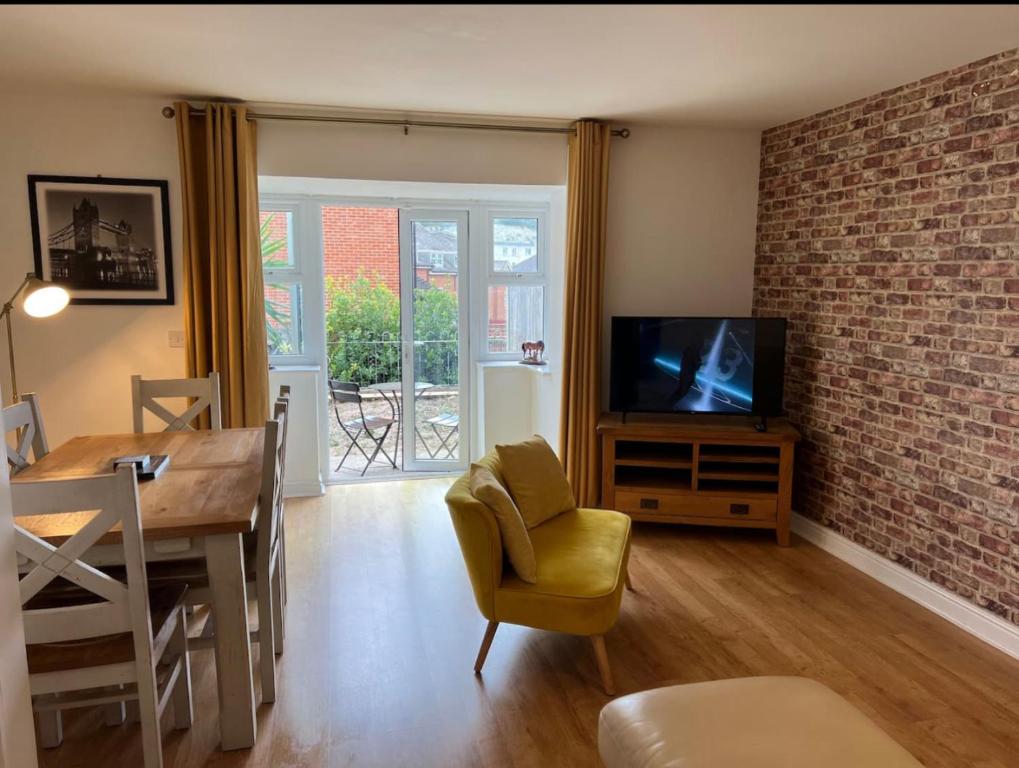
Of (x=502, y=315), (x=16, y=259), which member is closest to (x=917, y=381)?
(x=502, y=315)

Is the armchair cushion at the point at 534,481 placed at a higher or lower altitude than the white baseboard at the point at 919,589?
higher

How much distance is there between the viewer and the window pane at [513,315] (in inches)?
207

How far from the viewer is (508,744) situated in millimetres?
2246

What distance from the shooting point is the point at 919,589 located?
3275mm

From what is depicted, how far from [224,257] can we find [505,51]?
1954 mm

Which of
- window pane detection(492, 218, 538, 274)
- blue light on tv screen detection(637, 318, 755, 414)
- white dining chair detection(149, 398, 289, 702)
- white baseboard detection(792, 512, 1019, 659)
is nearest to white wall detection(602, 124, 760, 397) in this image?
blue light on tv screen detection(637, 318, 755, 414)

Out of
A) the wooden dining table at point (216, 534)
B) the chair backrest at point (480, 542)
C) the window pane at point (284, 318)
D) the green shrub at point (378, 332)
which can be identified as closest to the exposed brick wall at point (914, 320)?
the chair backrest at point (480, 542)

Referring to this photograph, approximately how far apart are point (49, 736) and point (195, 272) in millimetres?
2380

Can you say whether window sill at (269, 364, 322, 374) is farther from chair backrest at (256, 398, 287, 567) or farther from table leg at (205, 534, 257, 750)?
table leg at (205, 534, 257, 750)

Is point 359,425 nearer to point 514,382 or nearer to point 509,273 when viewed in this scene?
point 514,382

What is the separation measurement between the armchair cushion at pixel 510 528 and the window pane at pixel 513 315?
288cm

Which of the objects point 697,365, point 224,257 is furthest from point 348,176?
point 697,365

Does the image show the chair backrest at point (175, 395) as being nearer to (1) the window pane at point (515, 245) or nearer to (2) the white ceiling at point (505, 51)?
(2) the white ceiling at point (505, 51)

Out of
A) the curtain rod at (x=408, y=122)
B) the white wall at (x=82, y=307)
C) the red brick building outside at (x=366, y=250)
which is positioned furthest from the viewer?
the red brick building outside at (x=366, y=250)
